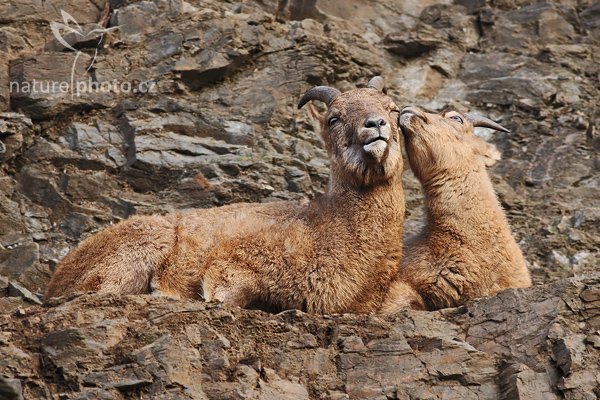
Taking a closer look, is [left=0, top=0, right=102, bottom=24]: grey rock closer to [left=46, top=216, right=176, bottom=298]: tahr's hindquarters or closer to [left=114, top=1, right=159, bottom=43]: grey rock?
[left=114, top=1, right=159, bottom=43]: grey rock

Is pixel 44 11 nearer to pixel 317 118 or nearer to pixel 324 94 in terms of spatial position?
pixel 317 118

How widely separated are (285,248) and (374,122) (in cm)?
201

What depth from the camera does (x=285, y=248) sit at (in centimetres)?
1702

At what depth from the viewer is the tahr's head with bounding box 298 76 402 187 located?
687 inches

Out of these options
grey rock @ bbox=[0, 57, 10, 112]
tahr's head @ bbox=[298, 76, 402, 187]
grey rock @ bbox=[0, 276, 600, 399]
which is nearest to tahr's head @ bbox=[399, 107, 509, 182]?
tahr's head @ bbox=[298, 76, 402, 187]

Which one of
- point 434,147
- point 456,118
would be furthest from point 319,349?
point 456,118

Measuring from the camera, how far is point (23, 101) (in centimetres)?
2188

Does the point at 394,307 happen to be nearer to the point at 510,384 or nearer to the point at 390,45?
the point at 510,384

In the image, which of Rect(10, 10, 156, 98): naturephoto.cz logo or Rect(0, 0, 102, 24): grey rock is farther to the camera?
Rect(0, 0, 102, 24): grey rock

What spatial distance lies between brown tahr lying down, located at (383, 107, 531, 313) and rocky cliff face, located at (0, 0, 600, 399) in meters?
0.83

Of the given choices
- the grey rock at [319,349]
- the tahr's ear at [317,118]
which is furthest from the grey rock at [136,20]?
the grey rock at [319,349]

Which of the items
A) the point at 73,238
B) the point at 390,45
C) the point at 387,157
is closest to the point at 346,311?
the point at 387,157

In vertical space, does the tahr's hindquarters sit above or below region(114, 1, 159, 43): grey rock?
below

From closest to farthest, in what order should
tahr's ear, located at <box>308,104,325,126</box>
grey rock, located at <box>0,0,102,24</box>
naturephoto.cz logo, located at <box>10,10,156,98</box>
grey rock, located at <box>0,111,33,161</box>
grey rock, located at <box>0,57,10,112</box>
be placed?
tahr's ear, located at <box>308,104,325,126</box> → grey rock, located at <box>0,111,33,161</box> → grey rock, located at <box>0,57,10,112</box> → naturephoto.cz logo, located at <box>10,10,156,98</box> → grey rock, located at <box>0,0,102,24</box>
